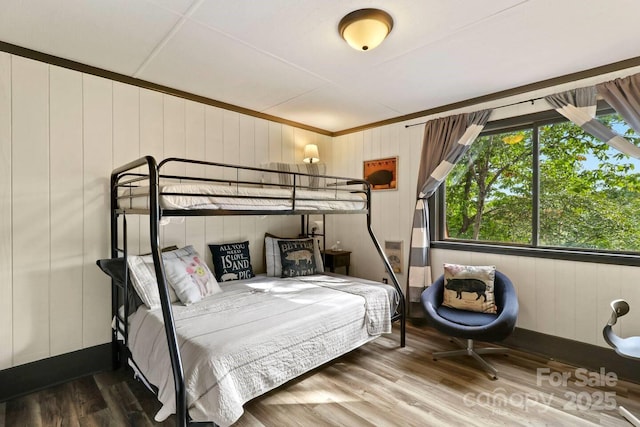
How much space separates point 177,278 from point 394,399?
1780mm

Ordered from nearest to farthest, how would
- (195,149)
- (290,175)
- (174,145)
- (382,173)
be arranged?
(174,145), (195,149), (290,175), (382,173)

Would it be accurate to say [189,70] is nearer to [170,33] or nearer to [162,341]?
[170,33]

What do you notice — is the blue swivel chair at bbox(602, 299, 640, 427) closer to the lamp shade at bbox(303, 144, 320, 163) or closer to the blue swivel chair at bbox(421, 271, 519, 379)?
the blue swivel chair at bbox(421, 271, 519, 379)

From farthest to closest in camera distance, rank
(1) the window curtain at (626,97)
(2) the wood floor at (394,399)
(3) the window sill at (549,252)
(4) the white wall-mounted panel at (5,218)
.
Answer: (3) the window sill at (549,252) < (1) the window curtain at (626,97) < (4) the white wall-mounted panel at (5,218) < (2) the wood floor at (394,399)

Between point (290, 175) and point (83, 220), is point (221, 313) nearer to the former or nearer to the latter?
point (83, 220)

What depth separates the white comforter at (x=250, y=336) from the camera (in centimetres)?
165

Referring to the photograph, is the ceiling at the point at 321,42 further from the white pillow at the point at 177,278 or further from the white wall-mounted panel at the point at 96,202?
the white pillow at the point at 177,278

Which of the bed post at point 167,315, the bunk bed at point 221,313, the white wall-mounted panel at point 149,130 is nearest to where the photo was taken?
the bed post at point 167,315

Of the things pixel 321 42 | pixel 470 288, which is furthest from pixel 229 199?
pixel 470 288

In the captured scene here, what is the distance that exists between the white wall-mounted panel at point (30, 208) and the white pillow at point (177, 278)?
65 centimetres

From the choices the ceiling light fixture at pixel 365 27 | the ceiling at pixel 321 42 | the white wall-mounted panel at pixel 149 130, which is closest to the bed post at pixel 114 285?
→ the white wall-mounted panel at pixel 149 130

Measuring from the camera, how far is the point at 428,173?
3.38 m

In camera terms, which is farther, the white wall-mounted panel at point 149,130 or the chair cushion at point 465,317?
the white wall-mounted panel at point 149,130

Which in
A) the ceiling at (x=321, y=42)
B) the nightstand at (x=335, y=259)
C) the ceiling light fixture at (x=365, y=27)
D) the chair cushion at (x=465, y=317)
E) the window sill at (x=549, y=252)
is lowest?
the chair cushion at (x=465, y=317)
